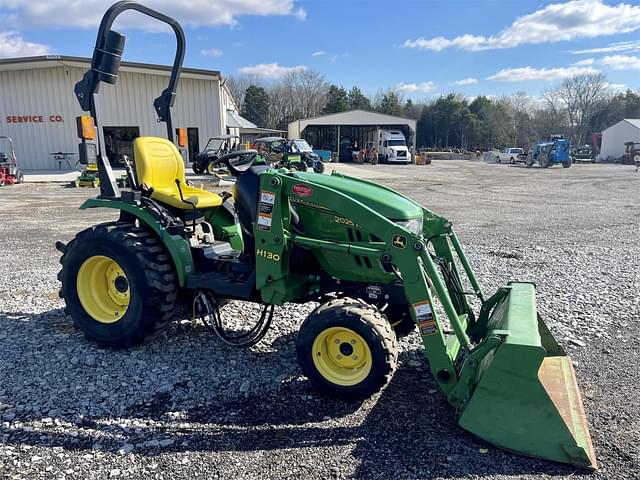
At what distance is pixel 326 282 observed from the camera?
363 cm

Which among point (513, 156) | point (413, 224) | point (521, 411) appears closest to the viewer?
A: point (521, 411)

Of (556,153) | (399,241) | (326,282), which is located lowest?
(326,282)

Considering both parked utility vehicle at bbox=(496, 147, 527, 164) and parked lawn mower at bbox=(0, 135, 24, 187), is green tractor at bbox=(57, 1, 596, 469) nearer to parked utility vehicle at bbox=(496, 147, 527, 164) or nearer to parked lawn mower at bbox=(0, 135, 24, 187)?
parked lawn mower at bbox=(0, 135, 24, 187)

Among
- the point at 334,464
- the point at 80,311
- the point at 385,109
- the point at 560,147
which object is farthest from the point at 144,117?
the point at 385,109

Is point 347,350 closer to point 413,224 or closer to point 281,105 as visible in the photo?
point 413,224

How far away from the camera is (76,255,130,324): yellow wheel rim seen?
4062mm

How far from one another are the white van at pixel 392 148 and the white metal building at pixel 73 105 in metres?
17.0

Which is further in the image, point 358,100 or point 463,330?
point 358,100

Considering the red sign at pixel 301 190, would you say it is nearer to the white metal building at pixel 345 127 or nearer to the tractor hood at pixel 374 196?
the tractor hood at pixel 374 196

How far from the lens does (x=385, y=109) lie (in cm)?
6850

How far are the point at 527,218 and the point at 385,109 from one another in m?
60.0

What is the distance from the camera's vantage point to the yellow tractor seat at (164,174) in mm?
4164

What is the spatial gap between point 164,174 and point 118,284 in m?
1.04

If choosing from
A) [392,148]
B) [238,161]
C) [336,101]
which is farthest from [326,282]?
[336,101]
